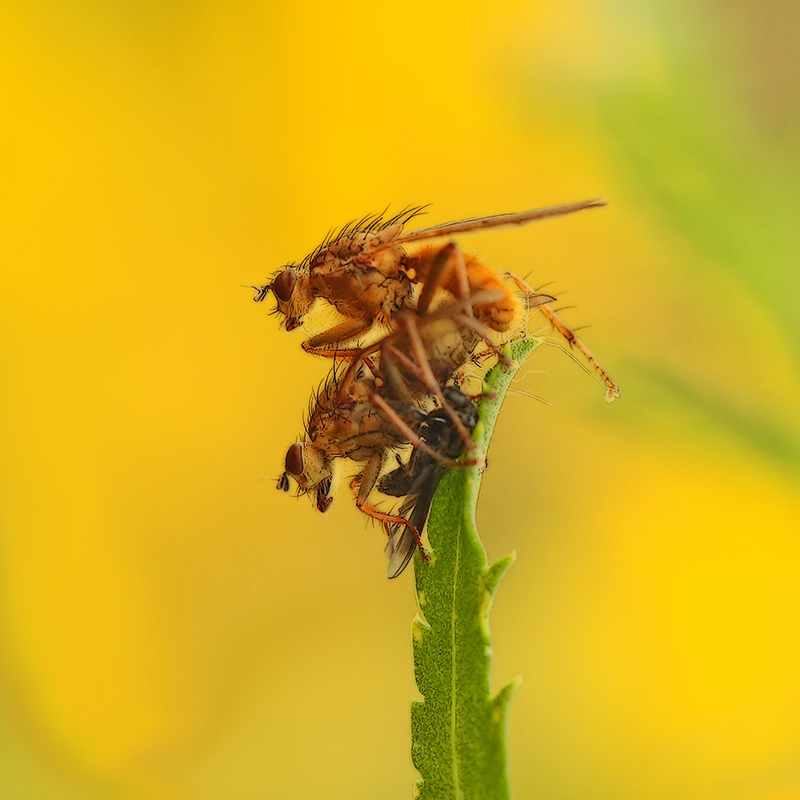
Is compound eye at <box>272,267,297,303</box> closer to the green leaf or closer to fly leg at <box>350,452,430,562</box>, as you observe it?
fly leg at <box>350,452,430,562</box>

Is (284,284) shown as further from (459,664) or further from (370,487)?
(459,664)

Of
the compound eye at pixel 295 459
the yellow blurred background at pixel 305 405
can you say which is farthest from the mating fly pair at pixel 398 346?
the yellow blurred background at pixel 305 405

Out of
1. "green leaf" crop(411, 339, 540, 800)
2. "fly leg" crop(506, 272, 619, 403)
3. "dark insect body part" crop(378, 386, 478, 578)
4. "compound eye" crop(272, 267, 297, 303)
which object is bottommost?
"green leaf" crop(411, 339, 540, 800)

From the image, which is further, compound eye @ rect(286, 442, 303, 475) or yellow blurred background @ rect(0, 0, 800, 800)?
yellow blurred background @ rect(0, 0, 800, 800)

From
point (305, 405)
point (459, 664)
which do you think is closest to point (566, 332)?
point (459, 664)

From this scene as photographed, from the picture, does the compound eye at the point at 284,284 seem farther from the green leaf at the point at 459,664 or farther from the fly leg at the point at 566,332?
the green leaf at the point at 459,664

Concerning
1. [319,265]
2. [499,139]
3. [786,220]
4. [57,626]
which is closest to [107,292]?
[57,626]

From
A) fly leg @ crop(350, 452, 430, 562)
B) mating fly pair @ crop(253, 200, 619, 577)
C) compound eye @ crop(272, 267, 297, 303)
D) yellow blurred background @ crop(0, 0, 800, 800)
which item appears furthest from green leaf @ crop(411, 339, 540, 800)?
yellow blurred background @ crop(0, 0, 800, 800)

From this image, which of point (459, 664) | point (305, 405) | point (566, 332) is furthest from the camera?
point (305, 405)
